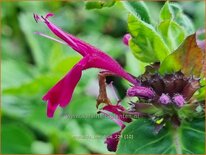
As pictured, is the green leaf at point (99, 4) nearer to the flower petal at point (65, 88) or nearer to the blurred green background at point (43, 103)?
the flower petal at point (65, 88)

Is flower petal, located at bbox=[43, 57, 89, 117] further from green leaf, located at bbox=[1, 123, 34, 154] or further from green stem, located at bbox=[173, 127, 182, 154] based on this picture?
green leaf, located at bbox=[1, 123, 34, 154]

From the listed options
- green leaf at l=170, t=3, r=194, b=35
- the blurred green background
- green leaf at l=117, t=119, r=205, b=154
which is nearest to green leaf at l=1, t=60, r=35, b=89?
the blurred green background

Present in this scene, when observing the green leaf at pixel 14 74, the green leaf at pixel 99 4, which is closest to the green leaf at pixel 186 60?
the green leaf at pixel 99 4

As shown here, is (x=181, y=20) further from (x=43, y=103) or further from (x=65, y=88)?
(x=43, y=103)

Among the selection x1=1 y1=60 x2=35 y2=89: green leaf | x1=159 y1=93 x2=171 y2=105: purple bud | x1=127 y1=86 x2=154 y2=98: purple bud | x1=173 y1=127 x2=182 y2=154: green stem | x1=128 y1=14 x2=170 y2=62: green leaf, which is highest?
x1=1 y1=60 x2=35 y2=89: green leaf

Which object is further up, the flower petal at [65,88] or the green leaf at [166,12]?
the green leaf at [166,12]

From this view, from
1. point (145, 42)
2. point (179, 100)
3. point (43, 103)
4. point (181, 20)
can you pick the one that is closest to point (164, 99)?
point (179, 100)

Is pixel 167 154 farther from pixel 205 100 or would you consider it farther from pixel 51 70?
pixel 51 70

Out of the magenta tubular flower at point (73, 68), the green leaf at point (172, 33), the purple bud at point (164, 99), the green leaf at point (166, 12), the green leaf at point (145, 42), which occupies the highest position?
the green leaf at point (166, 12)
